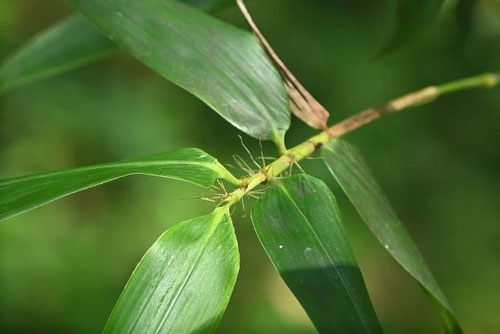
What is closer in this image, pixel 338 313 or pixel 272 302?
pixel 338 313

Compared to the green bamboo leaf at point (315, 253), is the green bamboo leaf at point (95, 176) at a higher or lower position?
higher

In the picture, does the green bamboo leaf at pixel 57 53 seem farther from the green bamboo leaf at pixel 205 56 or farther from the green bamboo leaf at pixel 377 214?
the green bamboo leaf at pixel 377 214

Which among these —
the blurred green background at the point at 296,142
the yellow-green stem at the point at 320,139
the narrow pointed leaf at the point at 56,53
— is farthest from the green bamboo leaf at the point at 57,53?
the blurred green background at the point at 296,142

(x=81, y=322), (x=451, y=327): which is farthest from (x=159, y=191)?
(x=451, y=327)

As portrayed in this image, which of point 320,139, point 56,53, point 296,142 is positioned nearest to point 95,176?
point 320,139

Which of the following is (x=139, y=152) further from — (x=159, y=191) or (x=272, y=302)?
(x=272, y=302)

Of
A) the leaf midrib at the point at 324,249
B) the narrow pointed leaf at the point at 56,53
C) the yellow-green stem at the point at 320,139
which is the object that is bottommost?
the leaf midrib at the point at 324,249

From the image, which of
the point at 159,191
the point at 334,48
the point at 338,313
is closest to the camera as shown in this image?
the point at 338,313
